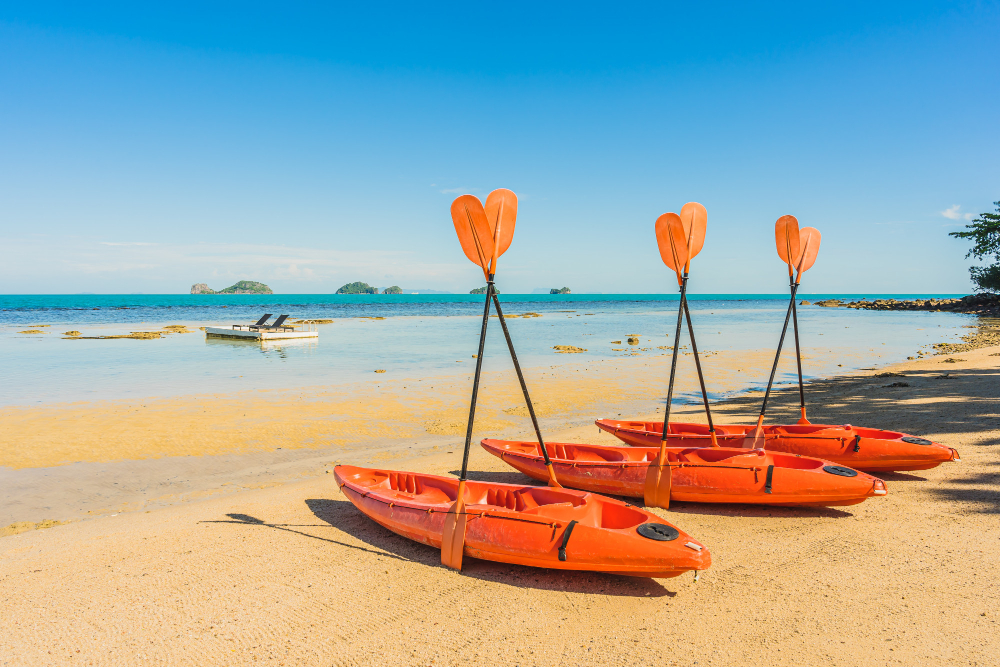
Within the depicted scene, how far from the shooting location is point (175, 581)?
4.91 metres

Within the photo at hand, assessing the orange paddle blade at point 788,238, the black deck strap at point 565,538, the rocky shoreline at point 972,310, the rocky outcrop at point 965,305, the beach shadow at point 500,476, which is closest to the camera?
the black deck strap at point 565,538

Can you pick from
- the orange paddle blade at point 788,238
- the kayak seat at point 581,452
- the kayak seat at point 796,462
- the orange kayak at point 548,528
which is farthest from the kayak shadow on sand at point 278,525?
Answer: the orange paddle blade at point 788,238

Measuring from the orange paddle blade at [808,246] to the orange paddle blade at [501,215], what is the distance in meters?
6.24

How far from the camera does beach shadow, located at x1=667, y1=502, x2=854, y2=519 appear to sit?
6180mm

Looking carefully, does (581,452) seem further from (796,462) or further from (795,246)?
(795,246)

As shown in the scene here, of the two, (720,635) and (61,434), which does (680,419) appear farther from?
(61,434)

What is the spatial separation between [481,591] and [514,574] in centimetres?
43

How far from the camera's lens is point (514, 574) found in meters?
4.98

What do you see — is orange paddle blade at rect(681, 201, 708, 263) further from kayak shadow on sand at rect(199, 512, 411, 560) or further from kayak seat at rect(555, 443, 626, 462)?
kayak shadow on sand at rect(199, 512, 411, 560)

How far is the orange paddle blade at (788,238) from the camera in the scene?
8969 mm

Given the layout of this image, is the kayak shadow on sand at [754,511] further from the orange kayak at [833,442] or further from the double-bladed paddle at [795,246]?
the double-bladed paddle at [795,246]

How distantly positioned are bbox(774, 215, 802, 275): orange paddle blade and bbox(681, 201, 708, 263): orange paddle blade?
254cm

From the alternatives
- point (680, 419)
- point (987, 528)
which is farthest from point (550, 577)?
point (680, 419)

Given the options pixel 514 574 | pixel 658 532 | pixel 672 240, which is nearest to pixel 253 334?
pixel 672 240
